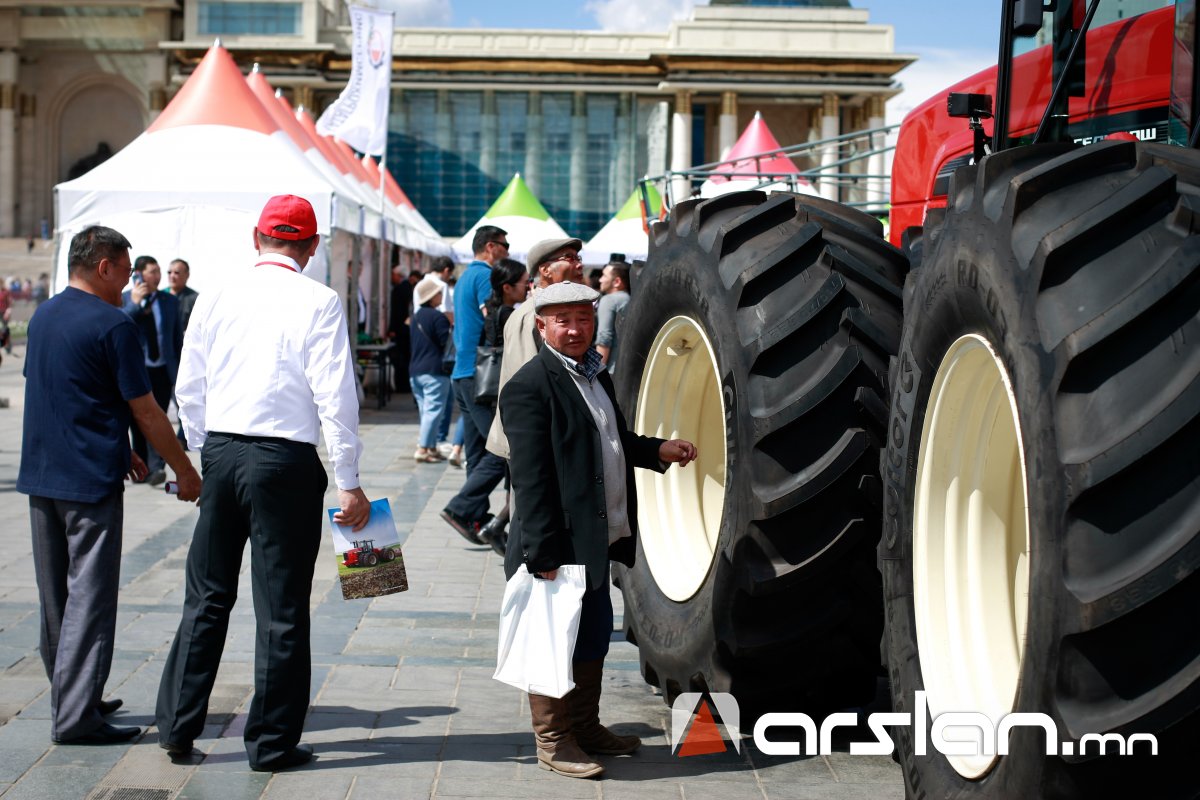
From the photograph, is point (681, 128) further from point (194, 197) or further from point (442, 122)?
point (194, 197)

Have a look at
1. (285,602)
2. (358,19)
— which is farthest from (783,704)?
(358,19)

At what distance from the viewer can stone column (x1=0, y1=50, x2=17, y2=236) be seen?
2594 inches

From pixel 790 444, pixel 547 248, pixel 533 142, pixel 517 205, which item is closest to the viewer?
pixel 790 444

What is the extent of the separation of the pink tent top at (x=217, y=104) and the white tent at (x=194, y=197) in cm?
24

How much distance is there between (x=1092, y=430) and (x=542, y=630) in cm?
214

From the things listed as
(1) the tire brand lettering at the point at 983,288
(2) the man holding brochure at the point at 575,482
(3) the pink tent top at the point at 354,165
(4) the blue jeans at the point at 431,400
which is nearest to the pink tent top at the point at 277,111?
(3) the pink tent top at the point at 354,165

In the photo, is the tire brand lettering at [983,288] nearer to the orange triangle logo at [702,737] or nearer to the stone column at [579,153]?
the orange triangle logo at [702,737]

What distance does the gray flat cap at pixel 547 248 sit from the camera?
5699mm

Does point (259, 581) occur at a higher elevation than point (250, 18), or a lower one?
lower

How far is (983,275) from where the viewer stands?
2943 mm

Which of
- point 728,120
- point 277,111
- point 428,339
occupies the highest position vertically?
point 728,120

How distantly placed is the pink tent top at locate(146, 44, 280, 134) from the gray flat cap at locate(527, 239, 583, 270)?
34.9ft

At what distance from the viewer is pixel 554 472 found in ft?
14.3

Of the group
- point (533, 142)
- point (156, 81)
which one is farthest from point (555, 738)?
Answer: point (156, 81)
